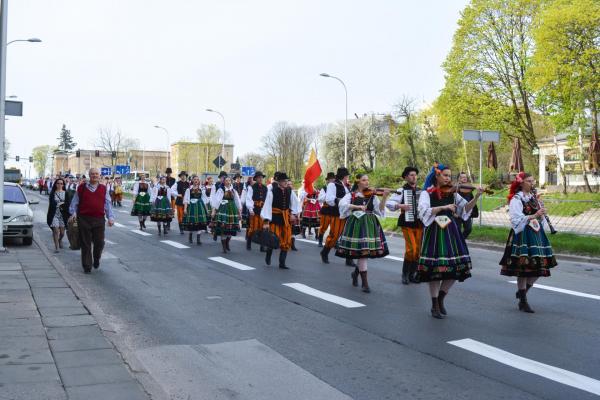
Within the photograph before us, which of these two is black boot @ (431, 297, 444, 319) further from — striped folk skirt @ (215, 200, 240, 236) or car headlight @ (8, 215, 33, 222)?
car headlight @ (8, 215, 33, 222)

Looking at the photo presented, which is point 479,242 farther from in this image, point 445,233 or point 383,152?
point 383,152

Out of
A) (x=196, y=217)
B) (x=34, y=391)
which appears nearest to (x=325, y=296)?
(x=34, y=391)

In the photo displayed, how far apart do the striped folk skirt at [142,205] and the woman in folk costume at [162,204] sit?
1.96 metres

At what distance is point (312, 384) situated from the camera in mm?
5086

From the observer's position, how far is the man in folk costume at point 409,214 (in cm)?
950

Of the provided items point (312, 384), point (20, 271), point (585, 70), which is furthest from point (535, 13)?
point (312, 384)

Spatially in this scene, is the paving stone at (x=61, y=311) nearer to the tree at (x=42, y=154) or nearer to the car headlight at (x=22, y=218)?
the car headlight at (x=22, y=218)

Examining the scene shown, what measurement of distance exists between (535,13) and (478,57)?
148 inches

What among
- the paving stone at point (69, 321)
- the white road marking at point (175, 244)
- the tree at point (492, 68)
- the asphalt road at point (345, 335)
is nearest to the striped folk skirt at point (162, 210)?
the white road marking at point (175, 244)

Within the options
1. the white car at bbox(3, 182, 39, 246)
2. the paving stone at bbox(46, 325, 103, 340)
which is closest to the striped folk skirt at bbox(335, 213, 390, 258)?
the paving stone at bbox(46, 325, 103, 340)

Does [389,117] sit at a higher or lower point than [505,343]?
higher

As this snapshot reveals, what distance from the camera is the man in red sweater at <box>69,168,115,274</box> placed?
11453 mm

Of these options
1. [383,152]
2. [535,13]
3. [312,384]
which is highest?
[535,13]

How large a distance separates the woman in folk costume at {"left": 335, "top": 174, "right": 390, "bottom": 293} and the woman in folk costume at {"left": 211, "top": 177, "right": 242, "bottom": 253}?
219 inches
